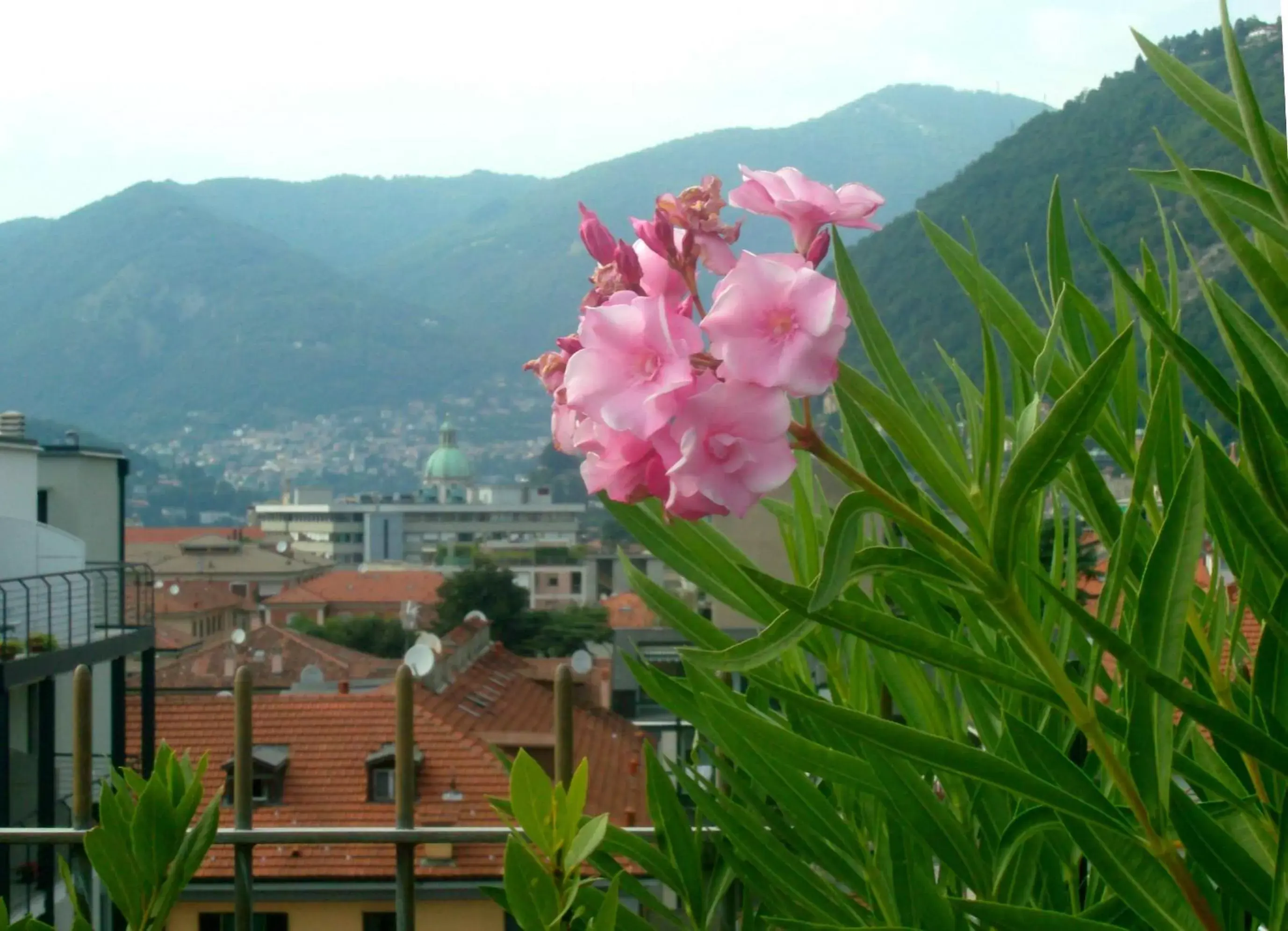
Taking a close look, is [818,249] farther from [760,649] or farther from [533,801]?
[533,801]

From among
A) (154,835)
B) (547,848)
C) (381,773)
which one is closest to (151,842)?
(154,835)

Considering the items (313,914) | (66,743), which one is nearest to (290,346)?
(66,743)

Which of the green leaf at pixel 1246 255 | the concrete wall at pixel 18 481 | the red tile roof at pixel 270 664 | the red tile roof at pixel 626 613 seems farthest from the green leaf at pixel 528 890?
the red tile roof at pixel 626 613

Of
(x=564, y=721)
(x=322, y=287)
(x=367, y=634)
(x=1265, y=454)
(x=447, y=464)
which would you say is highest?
(x=322, y=287)

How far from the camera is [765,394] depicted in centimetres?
38

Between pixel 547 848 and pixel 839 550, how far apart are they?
0.77 feet

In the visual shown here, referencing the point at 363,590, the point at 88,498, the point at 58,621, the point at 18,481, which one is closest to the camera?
the point at 58,621

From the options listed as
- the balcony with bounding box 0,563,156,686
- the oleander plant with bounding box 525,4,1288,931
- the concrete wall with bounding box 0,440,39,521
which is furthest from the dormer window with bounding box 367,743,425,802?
the oleander plant with bounding box 525,4,1288,931

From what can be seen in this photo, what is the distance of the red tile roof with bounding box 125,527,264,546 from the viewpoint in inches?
1649

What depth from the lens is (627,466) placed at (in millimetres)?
412

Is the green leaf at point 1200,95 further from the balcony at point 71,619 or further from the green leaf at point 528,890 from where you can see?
the balcony at point 71,619

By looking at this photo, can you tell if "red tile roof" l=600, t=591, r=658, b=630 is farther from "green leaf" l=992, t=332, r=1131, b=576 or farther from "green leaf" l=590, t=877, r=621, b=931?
"green leaf" l=992, t=332, r=1131, b=576

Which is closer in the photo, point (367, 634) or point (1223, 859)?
point (1223, 859)

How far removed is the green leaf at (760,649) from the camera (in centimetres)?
44
